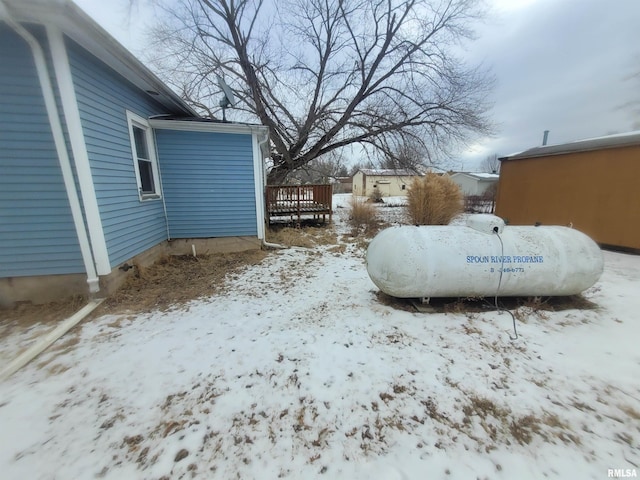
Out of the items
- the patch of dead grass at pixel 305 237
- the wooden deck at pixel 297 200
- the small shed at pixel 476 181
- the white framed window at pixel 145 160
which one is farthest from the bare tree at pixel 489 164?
the white framed window at pixel 145 160

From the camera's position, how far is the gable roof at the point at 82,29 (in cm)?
271

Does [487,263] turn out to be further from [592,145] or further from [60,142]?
[592,145]

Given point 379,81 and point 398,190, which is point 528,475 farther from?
point 398,190

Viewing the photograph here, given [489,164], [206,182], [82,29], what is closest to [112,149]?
[82,29]

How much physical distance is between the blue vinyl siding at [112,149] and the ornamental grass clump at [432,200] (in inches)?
318

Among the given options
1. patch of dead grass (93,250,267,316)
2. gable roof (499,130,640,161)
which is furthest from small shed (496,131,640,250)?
patch of dead grass (93,250,267,316)

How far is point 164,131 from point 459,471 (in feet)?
22.6

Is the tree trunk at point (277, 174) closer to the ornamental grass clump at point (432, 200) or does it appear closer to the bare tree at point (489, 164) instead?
the ornamental grass clump at point (432, 200)

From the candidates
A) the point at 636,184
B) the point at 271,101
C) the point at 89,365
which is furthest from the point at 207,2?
the point at 636,184

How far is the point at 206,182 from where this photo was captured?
5941mm

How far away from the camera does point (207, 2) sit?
1056cm

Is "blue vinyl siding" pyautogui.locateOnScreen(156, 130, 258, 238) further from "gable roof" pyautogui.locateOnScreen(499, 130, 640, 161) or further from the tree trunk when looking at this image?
"gable roof" pyautogui.locateOnScreen(499, 130, 640, 161)

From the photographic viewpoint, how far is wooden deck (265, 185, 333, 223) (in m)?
9.69

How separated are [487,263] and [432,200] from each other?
6064 mm
